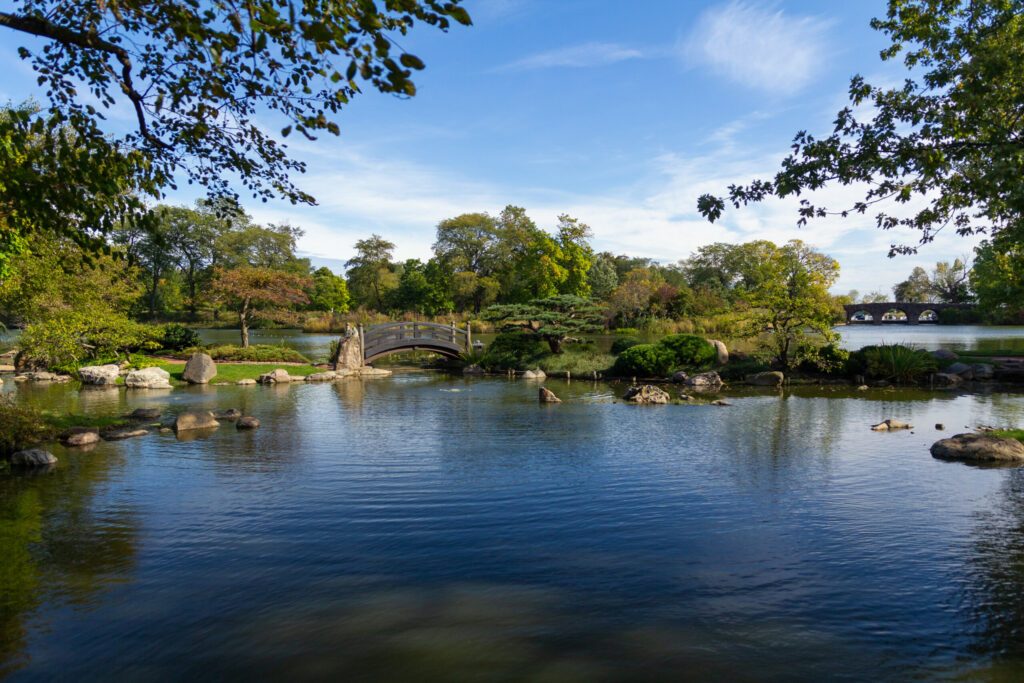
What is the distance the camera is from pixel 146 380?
21.3 m

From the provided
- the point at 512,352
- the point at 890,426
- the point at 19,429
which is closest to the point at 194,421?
the point at 19,429

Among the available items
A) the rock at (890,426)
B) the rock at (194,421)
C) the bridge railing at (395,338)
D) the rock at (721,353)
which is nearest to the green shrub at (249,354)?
the bridge railing at (395,338)

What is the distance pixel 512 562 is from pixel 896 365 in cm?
2088

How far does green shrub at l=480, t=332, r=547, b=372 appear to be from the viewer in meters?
28.3

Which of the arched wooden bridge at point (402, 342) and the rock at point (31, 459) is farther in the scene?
the arched wooden bridge at point (402, 342)

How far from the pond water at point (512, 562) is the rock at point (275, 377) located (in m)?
11.0

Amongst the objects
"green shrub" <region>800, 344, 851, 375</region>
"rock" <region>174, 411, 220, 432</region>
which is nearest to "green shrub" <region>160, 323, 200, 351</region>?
"rock" <region>174, 411, 220, 432</region>

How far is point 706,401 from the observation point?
1877 centimetres

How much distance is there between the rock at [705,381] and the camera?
72.6ft

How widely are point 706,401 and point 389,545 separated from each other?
45.4 feet

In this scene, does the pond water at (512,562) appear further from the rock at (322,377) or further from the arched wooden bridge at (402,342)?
the arched wooden bridge at (402,342)

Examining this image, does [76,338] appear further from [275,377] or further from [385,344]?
[385,344]

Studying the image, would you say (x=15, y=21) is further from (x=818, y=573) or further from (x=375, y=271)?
(x=375, y=271)

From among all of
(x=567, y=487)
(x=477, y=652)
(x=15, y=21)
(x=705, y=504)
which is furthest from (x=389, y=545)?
(x=15, y=21)
